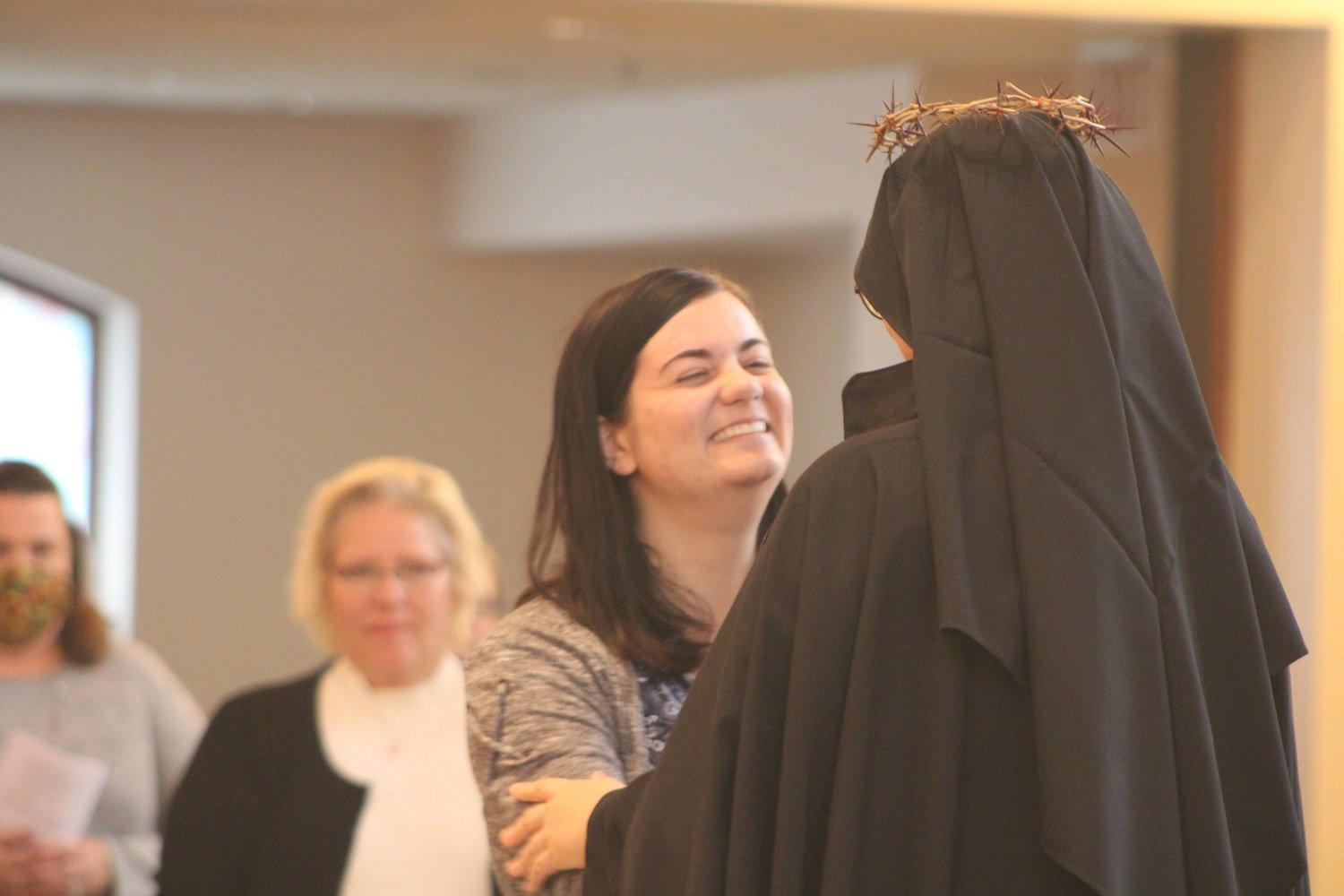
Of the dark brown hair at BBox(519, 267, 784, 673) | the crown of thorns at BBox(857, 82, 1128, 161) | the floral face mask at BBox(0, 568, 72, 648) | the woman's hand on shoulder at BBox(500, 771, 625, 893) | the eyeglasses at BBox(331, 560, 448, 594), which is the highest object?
the crown of thorns at BBox(857, 82, 1128, 161)

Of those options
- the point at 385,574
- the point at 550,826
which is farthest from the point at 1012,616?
the point at 385,574

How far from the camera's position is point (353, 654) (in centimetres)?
324

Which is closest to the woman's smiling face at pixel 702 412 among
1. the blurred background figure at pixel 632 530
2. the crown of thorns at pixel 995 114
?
the blurred background figure at pixel 632 530

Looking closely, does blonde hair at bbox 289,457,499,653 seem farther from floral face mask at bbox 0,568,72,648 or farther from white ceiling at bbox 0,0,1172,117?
white ceiling at bbox 0,0,1172,117

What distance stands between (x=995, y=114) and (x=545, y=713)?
2.89ft

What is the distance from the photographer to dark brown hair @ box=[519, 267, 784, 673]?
6.75 feet

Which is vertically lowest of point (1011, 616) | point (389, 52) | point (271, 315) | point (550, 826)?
point (550, 826)

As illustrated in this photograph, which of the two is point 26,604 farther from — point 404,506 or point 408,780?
point 408,780

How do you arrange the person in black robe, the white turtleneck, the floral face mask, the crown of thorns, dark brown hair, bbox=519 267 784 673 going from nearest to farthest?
the person in black robe
the crown of thorns
dark brown hair, bbox=519 267 784 673
the white turtleneck
the floral face mask

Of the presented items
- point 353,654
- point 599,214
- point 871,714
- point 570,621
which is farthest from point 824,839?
point 599,214

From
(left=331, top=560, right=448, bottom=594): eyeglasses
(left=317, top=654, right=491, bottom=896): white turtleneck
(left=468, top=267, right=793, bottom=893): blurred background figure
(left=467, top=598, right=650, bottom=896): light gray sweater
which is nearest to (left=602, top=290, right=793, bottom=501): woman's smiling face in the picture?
(left=468, top=267, right=793, bottom=893): blurred background figure

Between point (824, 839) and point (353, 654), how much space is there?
76.3 inches

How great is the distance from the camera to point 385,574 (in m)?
3.32

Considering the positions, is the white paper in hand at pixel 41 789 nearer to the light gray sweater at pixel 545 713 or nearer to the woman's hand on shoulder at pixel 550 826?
the light gray sweater at pixel 545 713
